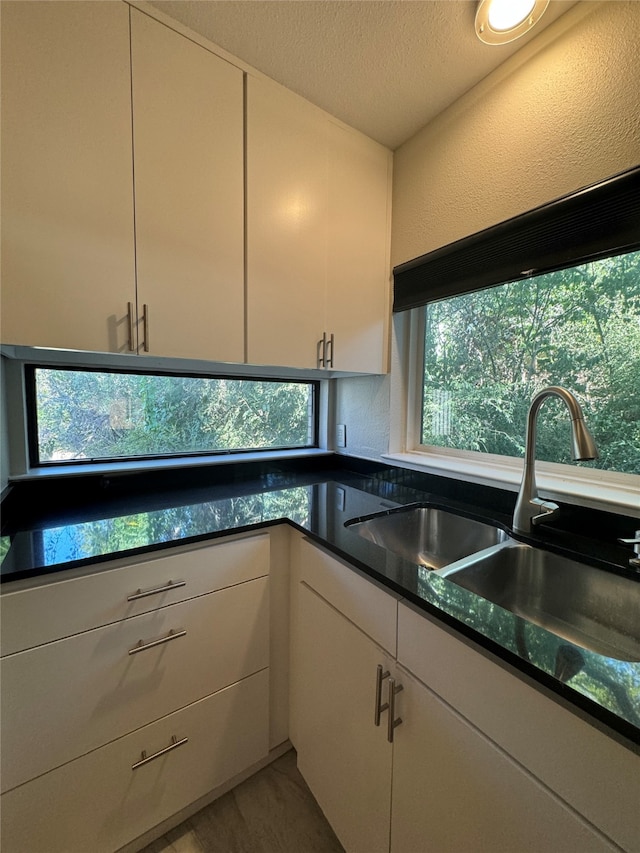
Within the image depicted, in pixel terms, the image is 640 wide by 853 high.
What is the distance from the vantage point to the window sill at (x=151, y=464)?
4.18 feet

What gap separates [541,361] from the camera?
1.26 m

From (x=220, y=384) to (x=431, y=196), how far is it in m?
1.22

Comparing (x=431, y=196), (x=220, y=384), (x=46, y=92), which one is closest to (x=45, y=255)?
(x=46, y=92)

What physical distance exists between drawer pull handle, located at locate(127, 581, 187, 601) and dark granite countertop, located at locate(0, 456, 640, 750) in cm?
12

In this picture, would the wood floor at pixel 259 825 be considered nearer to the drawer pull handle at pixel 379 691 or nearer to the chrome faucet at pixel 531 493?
the drawer pull handle at pixel 379 691

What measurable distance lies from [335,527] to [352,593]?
217 mm

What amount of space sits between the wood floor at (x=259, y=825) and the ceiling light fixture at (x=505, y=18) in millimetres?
2421

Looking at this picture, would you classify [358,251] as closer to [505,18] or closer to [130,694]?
[505,18]

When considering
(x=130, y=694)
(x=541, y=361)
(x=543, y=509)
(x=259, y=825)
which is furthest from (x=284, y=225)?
(x=259, y=825)

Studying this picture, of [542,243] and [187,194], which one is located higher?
[187,194]

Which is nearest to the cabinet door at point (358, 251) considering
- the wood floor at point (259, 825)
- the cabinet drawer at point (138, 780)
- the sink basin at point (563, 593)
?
the sink basin at point (563, 593)

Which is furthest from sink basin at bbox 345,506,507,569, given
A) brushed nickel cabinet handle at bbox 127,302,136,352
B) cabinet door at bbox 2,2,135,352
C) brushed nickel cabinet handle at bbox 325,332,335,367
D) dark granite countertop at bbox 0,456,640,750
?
cabinet door at bbox 2,2,135,352

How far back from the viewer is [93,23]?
97cm

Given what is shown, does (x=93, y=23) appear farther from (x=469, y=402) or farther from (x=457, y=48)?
(x=469, y=402)
